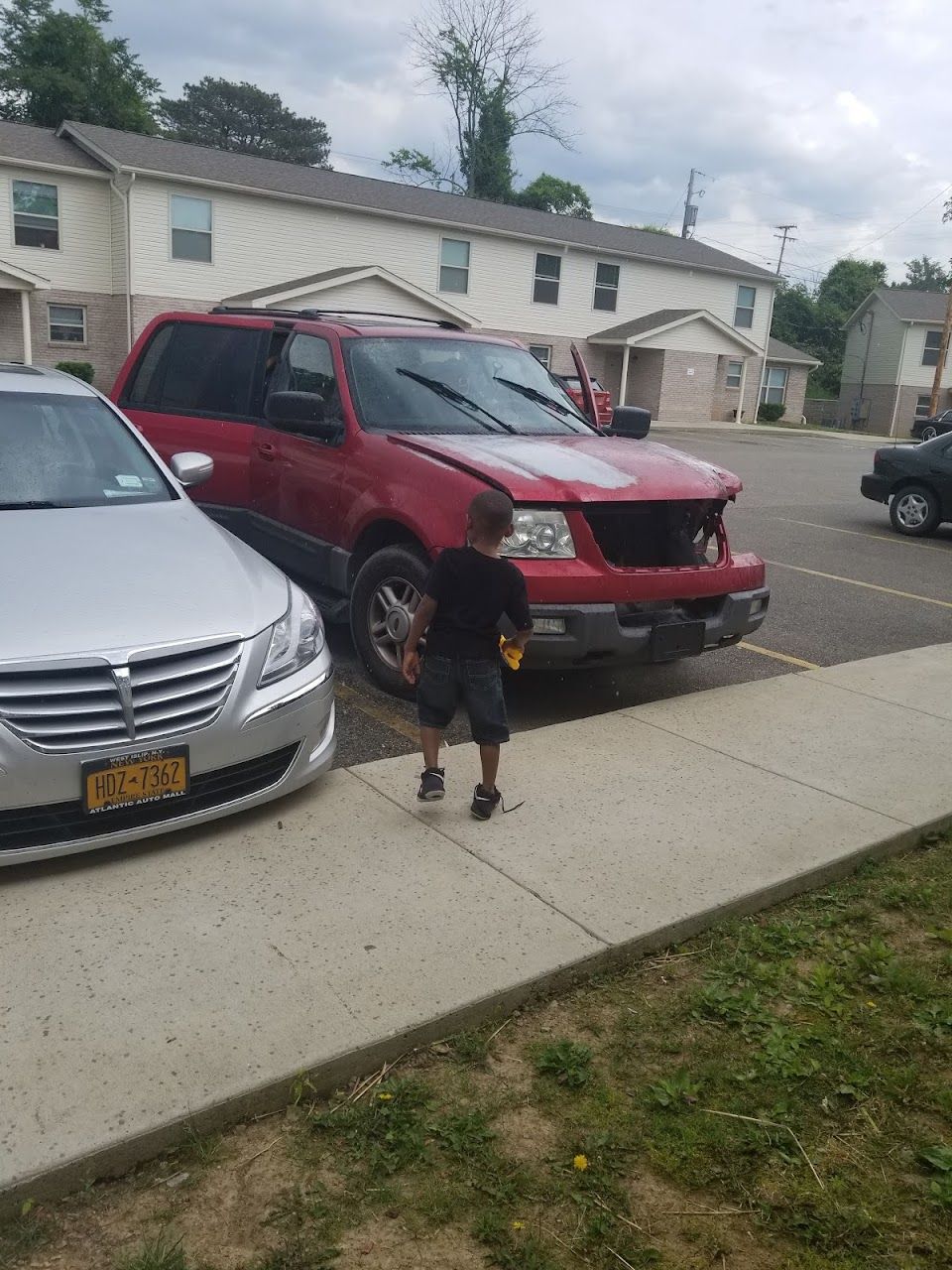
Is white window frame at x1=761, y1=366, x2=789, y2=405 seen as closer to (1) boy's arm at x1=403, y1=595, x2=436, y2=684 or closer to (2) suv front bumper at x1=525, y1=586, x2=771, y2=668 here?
(2) suv front bumper at x1=525, y1=586, x2=771, y2=668

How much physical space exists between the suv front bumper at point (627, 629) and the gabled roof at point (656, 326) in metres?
31.6

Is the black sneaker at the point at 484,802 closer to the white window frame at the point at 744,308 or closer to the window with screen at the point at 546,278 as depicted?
the window with screen at the point at 546,278

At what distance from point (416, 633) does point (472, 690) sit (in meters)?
0.32

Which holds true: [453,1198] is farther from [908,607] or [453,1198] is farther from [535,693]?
[908,607]

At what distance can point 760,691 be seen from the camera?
6469mm

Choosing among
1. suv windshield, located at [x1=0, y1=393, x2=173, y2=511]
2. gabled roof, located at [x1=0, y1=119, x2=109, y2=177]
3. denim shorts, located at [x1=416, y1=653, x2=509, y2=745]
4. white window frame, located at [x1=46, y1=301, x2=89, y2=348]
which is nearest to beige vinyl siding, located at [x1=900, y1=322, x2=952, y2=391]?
gabled roof, located at [x1=0, y1=119, x2=109, y2=177]

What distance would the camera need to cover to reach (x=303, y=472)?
6496mm

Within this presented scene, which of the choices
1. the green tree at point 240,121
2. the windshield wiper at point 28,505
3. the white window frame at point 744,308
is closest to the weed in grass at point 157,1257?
the windshield wiper at point 28,505

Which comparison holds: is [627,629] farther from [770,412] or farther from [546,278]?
[770,412]

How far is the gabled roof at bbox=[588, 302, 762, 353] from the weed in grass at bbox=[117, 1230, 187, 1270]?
3573 cm

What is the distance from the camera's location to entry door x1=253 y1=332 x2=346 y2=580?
248 inches

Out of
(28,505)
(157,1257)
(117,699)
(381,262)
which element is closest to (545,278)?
(381,262)

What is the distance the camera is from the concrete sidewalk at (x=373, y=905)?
2.83 meters

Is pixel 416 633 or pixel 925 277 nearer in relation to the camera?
pixel 416 633
